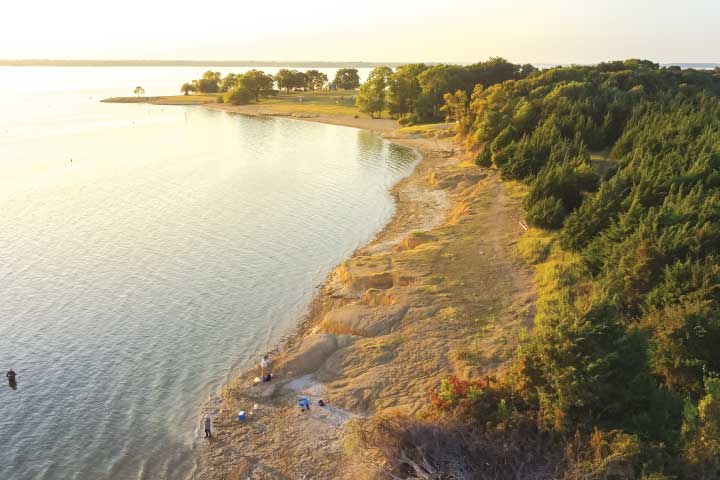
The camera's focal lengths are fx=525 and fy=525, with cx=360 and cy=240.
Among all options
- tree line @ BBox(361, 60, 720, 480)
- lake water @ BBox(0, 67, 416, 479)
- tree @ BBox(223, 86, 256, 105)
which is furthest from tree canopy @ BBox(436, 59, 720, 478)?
tree @ BBox(223, 86, 256, 105)

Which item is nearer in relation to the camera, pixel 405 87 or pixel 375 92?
pixel 405 87

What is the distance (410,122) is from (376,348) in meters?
103

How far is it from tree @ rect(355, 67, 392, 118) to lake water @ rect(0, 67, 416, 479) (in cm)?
4758

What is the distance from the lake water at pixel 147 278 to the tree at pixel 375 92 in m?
47.6

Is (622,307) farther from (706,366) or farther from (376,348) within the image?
(376,348)

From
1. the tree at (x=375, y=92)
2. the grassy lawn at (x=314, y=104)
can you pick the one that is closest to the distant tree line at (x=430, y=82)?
the tree at (x=375, y=92)

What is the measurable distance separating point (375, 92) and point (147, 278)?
106914 millimetres

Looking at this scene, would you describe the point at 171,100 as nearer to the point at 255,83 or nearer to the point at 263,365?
the point at 255,83

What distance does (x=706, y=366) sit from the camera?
21.6m

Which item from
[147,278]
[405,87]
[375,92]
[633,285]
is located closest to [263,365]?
[147,278]

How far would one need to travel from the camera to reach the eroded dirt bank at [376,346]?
2330 cm

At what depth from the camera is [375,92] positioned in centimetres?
13762

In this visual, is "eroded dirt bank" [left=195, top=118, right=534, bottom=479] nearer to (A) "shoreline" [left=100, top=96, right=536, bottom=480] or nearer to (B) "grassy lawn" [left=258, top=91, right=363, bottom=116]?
(A) "shoreline" [left=100, top=96, right=536, bottom=480]

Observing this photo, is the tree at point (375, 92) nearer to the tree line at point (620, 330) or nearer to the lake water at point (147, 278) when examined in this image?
the lake water at point (147, 278)
